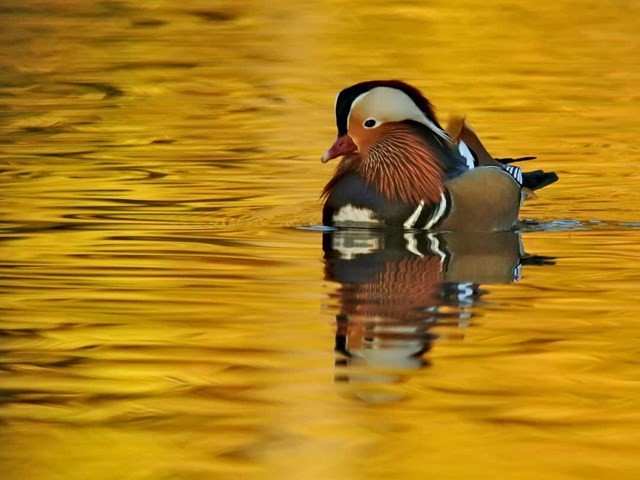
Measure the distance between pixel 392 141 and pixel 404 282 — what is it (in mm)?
2038

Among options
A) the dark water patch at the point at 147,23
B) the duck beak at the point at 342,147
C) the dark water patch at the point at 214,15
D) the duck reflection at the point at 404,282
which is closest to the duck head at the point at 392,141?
the duck beak at the point at 342,147

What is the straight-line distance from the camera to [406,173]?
9578mm

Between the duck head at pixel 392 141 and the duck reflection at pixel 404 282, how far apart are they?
12.1 inches

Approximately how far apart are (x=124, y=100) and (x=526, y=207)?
20.6 feet

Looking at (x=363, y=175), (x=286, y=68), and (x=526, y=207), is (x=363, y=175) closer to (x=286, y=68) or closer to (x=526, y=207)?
(x=526, y=207)

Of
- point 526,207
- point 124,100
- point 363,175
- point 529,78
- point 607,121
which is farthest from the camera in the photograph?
point 529,78

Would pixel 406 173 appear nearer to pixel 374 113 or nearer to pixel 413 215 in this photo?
pixel 413 215

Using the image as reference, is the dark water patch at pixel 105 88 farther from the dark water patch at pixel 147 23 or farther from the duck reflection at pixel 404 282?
the duck reflection at pixel 404 282

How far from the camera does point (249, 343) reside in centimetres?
670

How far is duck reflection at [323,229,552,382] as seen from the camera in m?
6.55

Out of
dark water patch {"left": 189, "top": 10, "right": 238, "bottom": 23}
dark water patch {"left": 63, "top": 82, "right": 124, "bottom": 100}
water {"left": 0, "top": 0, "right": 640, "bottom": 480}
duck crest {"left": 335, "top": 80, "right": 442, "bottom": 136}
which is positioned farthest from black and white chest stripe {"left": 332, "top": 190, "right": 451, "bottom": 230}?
dark water patch {"left": 189, "top": 10, "right": 238, "bottom": 23}

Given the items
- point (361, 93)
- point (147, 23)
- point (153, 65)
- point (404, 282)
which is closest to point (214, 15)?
point (147, 23)

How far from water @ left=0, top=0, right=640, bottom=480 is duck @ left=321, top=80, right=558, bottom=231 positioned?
0.59 feet

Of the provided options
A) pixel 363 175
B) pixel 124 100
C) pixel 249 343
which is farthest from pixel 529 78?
pixel 249 343
